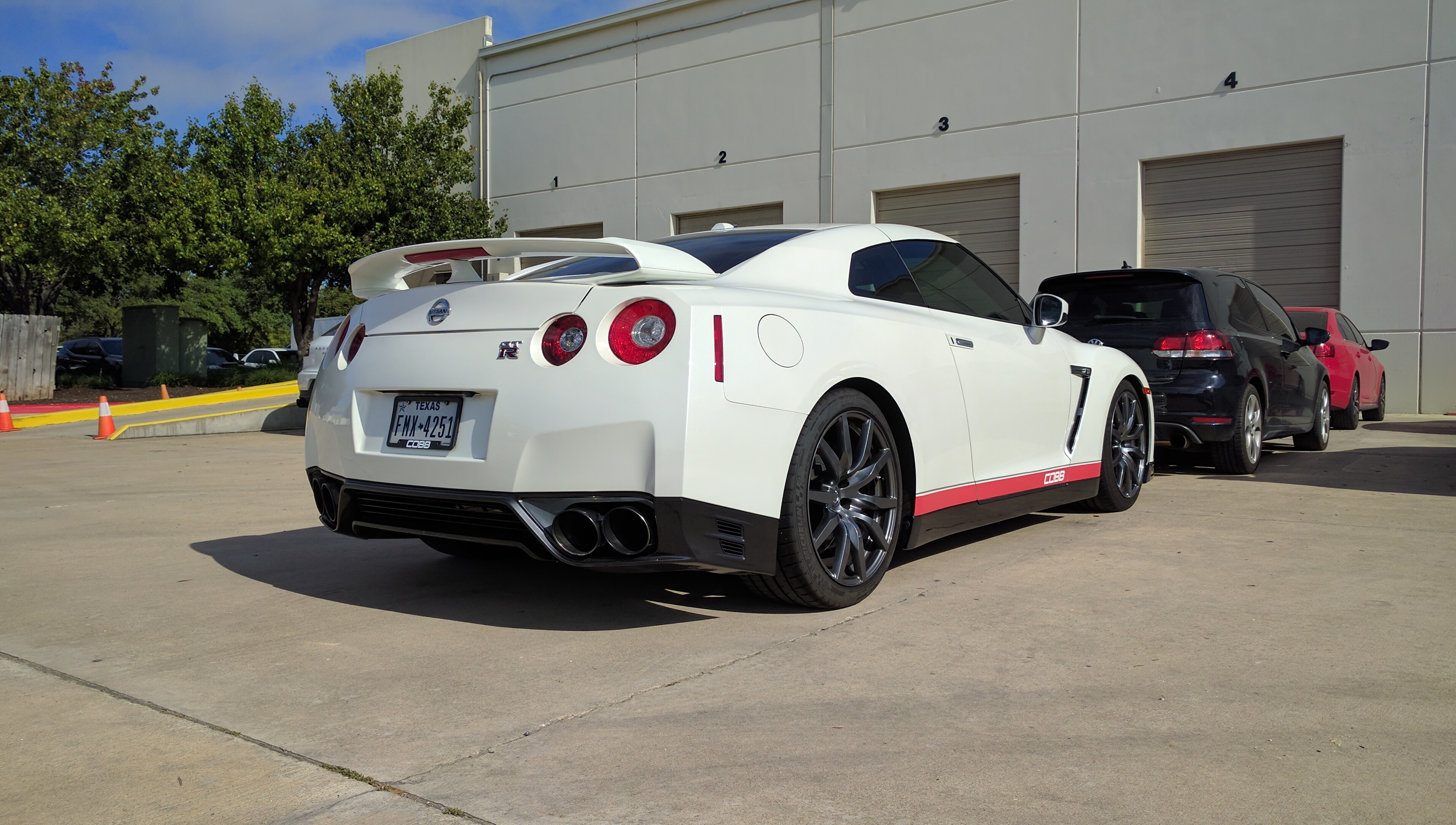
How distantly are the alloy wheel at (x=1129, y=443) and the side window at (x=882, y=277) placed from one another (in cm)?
201

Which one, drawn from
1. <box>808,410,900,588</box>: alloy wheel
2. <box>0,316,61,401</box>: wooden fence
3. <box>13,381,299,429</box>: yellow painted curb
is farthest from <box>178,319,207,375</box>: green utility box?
<box>808,410,900,588</box>: alloy wheel

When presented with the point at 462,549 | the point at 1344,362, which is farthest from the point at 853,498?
the point at 1344,362

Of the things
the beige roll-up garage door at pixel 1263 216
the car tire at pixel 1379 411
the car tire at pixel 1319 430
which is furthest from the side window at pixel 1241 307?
the beige roll-up garage door at pixel 1263 216

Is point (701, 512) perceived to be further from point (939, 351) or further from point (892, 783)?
point (939, 351)

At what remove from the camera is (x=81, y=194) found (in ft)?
86.0

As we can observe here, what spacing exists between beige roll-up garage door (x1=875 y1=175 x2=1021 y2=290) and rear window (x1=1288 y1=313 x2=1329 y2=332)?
6.06 meters

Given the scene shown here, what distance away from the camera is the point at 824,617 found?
381cm

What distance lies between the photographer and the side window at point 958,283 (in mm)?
4750

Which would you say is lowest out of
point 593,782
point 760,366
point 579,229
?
point 593,782

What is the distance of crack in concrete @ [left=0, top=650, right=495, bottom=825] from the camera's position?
223cm

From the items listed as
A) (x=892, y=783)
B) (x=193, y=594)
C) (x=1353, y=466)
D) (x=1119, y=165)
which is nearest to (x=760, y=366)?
(x=892, y=783)

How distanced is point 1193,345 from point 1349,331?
6127mm

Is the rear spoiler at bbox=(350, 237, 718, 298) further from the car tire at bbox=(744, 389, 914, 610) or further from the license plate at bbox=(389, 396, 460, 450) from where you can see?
the car tire at bbox=(744, 389, 914, 610)

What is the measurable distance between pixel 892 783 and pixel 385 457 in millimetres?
2190
